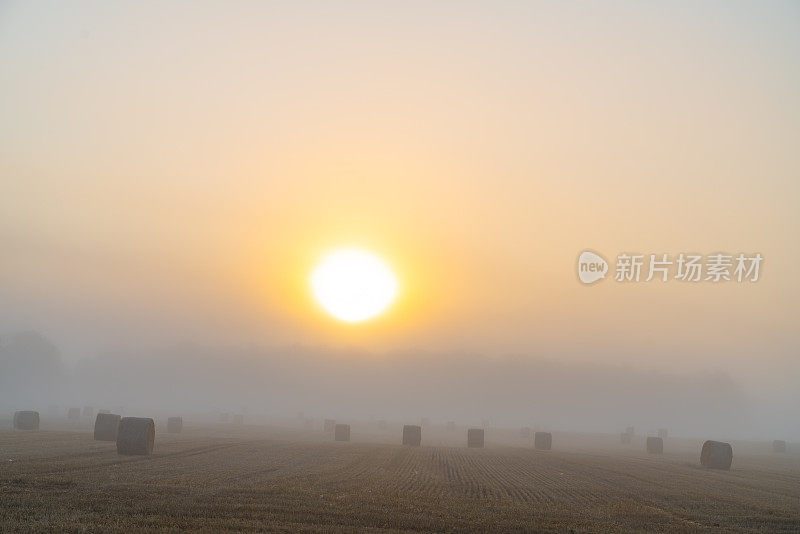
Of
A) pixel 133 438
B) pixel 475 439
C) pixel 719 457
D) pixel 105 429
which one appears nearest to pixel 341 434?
pixel 475 439

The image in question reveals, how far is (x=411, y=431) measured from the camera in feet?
200

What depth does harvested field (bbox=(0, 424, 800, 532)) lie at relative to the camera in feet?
62.4

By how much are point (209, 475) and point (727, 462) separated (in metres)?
40.2

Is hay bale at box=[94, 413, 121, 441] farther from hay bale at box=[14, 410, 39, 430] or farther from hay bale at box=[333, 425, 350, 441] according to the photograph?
hay bale at box=[333, 425, 350, 441]

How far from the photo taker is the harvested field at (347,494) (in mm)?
19016

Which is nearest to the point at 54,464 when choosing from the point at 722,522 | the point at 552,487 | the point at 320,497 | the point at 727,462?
the point at 320,497

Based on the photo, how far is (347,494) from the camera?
24.5 metres

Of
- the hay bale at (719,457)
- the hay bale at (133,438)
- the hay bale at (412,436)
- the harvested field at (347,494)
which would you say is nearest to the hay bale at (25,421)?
the harvested field at (347,494)

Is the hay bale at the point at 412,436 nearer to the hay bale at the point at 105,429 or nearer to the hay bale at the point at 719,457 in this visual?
the hay bale at the point at 719,457

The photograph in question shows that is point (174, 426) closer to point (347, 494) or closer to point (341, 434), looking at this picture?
point (341, 434)

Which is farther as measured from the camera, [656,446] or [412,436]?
[656,446]

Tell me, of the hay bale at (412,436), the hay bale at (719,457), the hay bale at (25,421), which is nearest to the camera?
the hay bale at (719,457)

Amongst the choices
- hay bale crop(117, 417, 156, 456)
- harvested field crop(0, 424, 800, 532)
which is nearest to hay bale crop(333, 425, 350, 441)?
harvested field crop(0, 424, 800, 532)

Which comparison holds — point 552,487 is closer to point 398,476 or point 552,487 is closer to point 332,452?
point 398,476
